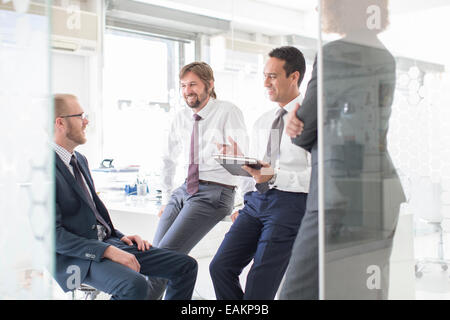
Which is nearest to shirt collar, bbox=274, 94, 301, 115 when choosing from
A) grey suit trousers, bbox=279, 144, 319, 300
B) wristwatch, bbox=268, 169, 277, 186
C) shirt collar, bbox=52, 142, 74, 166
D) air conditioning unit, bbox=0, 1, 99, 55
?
wristwatch, bbox=268, 169, 277, 186

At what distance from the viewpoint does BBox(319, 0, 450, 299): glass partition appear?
1479mm

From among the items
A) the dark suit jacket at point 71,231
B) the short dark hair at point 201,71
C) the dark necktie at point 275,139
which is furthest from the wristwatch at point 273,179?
the short dark hair at point 201,71

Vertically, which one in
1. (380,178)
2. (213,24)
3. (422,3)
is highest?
(213,24)

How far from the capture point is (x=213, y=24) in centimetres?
486

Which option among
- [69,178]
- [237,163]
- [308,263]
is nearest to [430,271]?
[308,263]

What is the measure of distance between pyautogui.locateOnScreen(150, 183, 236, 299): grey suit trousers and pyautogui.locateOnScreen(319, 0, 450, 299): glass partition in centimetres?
128

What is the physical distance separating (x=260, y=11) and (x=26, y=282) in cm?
330

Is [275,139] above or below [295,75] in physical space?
below

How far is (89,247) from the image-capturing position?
1.95 meters

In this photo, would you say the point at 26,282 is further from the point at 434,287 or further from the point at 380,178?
the point at 434,287

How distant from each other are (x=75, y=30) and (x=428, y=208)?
3.71m

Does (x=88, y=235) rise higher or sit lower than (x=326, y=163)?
lower

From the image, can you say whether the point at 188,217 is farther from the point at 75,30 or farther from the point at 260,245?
the point at 75,30

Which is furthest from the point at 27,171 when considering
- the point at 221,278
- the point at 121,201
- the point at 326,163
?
the point at 121,201
